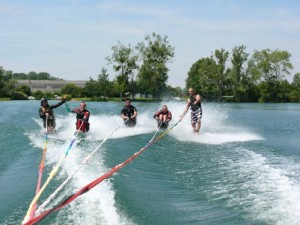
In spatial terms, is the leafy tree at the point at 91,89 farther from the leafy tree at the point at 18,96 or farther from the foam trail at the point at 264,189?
the foam trail at the point at 264,189

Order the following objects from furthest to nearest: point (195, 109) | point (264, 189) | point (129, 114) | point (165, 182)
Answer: point (129, 114) < point (195, 109) < point (165, 182) < point (264, 189)

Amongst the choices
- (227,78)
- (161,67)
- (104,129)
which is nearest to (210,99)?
(227,78)

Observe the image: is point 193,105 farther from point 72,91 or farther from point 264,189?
point 72,91

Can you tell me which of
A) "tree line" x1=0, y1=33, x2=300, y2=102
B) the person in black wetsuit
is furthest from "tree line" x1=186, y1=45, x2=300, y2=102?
the person in black wetsuit

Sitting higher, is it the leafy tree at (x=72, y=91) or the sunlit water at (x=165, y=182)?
the leafy tree at (x=72, y=91)

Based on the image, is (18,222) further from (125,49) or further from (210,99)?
(210,99)

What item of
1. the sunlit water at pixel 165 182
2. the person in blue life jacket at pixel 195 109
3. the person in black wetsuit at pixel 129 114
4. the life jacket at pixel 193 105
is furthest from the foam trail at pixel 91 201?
the person in black wetsuit at pixel 129 114

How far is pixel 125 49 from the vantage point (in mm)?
67750

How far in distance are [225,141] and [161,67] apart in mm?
53157

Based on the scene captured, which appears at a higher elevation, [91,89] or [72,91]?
[91,89]

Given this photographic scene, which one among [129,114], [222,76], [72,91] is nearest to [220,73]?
[222,76]

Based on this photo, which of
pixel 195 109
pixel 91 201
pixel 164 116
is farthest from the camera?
pixel 164 116

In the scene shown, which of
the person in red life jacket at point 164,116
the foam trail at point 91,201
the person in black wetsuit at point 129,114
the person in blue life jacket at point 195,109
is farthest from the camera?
the person in black wetsuit at point 129,114

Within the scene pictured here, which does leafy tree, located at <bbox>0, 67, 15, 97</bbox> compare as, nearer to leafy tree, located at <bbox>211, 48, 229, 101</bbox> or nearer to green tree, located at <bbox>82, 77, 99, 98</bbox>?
green tree, located at <bbox>82, 77, 99, 98</bbox>
